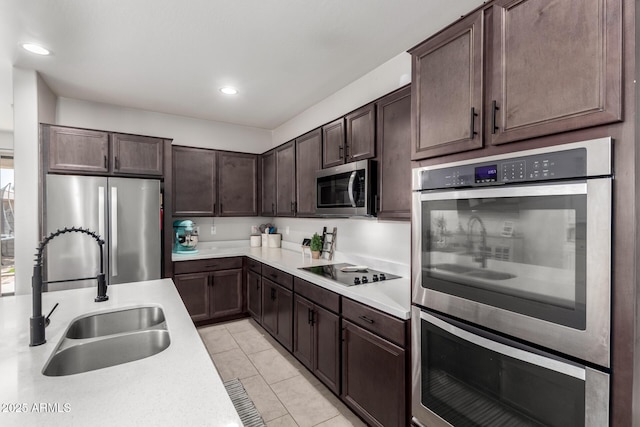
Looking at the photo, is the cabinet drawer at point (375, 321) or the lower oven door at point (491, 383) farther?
the cabinet drawer at point (375, 321)

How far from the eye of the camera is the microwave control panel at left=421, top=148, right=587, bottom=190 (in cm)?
101

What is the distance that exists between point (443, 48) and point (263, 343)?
3.10m

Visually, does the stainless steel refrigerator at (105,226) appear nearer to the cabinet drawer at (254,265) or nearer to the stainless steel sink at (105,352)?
the cabinet drawer at (254,265)

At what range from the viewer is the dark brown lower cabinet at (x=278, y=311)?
2.89 meters

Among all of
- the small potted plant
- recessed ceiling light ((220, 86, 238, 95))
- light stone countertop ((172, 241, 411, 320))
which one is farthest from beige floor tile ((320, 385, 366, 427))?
recessed ceiling light ((220, 86, 238, 95))

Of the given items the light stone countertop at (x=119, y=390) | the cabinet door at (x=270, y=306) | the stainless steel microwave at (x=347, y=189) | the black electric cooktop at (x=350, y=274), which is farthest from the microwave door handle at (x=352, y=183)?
the light stone countertop at (x=119, y=390)

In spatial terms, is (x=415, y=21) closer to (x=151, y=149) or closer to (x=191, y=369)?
(x=191, y=369)

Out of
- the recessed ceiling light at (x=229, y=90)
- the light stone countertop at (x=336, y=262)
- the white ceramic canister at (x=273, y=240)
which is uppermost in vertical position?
the recessed ceiling light at (x=229, y=90)

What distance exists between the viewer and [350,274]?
8.39 ft

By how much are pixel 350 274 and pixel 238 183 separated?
2.43 meters

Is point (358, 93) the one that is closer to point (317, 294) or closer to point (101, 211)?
point (317, 294)

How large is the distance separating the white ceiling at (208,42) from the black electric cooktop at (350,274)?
6.04ft

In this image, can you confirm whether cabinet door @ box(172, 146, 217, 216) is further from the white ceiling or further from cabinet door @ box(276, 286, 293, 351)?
cabinet door @ box(276, 286, 293, 351)

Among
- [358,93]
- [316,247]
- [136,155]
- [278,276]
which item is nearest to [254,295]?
Result: [278,276]
